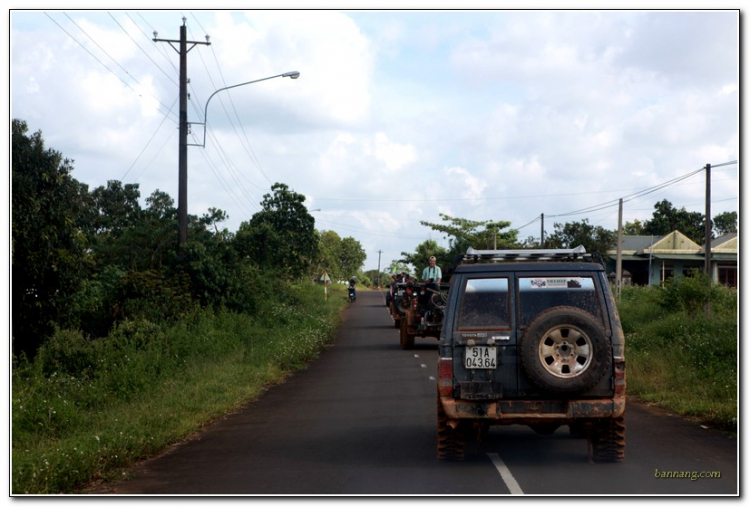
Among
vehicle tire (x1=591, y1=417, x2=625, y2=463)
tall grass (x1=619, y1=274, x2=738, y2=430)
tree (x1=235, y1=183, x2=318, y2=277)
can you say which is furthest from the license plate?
tree (x1=235, y1=183, x2=318, y2=277)

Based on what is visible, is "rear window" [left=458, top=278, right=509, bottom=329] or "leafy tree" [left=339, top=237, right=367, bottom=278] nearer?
"rear window" [left=458, top=278, right=509, bottom=329]

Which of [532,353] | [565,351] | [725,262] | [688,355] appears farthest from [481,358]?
[725,262]

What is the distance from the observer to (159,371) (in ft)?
57.4

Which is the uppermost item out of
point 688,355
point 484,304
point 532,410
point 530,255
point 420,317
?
point 530,255

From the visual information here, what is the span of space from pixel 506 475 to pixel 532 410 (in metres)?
0.69

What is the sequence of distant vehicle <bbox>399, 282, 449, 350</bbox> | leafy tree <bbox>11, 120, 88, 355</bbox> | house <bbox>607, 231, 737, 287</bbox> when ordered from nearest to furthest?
leafy tree <bbox>11, 120, 88, 355</bbox>, distant vehicle <bbox>399, 282, 449, 350</bbox>, house <bbox>607, 231, 737, 287</bbox>

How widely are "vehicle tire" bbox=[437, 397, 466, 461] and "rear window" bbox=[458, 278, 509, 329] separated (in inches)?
37.4

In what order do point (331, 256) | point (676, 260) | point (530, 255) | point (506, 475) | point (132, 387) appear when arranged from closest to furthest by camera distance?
point (506, 475)
point (530, 255)
point (132, 387)
point (676, 260)
point (331, 256)

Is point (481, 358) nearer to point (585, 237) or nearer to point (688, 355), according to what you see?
point (688, 355)

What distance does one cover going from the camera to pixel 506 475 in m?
8.04

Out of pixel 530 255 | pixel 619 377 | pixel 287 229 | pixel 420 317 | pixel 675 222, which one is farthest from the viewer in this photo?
pixel 675 222

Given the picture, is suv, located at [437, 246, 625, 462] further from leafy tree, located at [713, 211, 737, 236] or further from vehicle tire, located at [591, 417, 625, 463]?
leafy tree, located at [713, 211, 737, 236]

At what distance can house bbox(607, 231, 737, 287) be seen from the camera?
54812 mm

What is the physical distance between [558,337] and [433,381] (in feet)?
28.7
